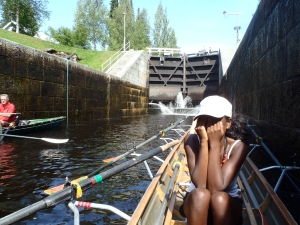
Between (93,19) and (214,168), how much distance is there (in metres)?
45.6

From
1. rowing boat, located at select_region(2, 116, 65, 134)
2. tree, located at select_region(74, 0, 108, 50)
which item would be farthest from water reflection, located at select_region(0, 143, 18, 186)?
tree, located at select_region(74, 0, 108, 50)

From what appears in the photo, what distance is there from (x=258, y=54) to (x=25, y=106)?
25.7ft

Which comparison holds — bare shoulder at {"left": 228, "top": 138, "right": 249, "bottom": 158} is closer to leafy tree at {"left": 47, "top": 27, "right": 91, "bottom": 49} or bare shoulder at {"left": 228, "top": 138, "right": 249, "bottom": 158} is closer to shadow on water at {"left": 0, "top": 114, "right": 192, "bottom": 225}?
shadow on water at {"left": 0, "top": 114, "right": 192, "bottom": 225}


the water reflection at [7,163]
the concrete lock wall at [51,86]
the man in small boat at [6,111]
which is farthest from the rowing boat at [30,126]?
the concrete lock wall at [51,86]

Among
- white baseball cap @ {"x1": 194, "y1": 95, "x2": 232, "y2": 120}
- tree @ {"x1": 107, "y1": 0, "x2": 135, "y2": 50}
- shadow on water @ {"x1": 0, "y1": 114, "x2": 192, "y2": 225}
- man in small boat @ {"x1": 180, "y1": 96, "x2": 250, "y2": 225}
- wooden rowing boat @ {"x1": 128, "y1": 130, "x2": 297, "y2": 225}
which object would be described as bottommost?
shadow on water @ {"x1": 0, "y1": 114, "x2": 192, "y2": 225}

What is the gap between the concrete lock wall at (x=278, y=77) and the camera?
13.0 feet

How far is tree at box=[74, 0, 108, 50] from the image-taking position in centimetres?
4319

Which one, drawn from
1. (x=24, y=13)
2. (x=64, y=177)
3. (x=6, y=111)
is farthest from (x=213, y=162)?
(x=24, y=13)

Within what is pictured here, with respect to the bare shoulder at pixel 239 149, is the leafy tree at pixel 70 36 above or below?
above

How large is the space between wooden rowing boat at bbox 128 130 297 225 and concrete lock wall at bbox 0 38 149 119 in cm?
774

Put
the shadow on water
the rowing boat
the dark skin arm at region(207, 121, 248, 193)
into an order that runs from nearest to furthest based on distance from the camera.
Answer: the dark skin arm at region(207, 121, 248, 193) < the shadow on water < the rowing boat

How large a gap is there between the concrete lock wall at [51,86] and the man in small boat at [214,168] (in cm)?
843

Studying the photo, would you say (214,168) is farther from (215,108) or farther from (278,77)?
(278,77)

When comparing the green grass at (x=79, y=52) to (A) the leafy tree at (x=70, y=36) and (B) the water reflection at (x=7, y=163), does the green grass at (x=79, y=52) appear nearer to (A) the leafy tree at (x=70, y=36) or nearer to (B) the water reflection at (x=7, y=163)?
(A) the leafy tree at (x=70, y=36)
